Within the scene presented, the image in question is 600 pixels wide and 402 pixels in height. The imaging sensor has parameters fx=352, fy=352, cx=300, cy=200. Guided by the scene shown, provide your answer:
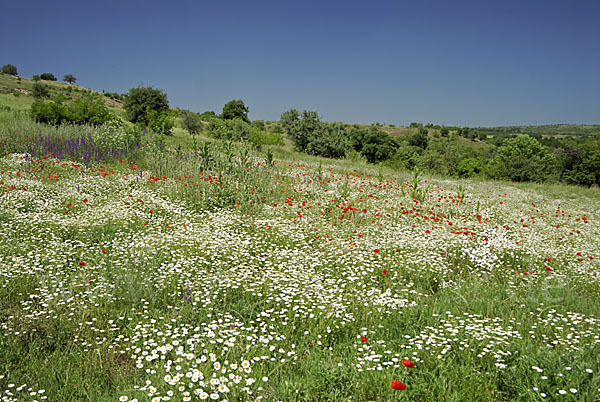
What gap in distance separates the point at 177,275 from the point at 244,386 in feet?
8.92

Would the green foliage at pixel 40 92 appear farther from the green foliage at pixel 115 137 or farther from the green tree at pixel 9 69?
the green foliage at pixel 115 137

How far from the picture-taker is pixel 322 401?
2.86m

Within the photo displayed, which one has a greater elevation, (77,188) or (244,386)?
(77,188)

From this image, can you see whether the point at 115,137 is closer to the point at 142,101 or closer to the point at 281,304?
the point at 281,304

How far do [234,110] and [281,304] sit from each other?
283 feet

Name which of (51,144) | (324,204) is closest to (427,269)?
(324,204)

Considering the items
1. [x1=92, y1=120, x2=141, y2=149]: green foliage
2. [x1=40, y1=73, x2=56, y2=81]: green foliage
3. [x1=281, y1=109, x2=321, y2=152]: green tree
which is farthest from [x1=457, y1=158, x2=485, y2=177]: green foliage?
[x1=40, y1=73, x2=56, y2=81]: green foliage

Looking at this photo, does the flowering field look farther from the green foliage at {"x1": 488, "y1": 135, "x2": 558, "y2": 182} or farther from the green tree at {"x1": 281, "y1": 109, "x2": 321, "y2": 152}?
the green tree at {"x1": 281, "y1": 109, "x2": 321, "y2": 152}

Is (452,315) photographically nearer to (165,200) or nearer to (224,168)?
(165,200)

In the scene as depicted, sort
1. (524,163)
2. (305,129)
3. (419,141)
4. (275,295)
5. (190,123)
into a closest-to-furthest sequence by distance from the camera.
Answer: (275,295)
(524,163)
(190,123)
(305,129)
(419,141)

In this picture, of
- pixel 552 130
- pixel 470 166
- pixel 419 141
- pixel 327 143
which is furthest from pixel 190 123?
pixel 552 130

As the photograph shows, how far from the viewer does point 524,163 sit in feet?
164

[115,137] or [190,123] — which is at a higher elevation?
[190,123]

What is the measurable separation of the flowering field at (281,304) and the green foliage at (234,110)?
3105 inches
